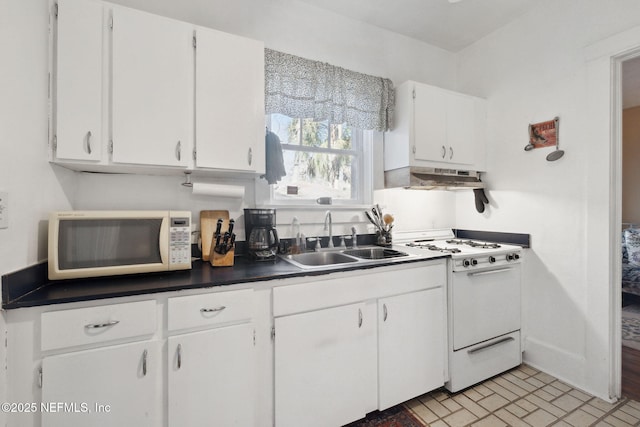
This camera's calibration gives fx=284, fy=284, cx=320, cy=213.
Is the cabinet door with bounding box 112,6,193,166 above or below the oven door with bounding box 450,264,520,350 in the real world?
above

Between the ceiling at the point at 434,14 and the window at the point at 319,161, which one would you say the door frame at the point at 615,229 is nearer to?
the ceiling at the point at 434,14

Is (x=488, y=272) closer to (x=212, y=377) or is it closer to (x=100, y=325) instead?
(x=212, y=377)

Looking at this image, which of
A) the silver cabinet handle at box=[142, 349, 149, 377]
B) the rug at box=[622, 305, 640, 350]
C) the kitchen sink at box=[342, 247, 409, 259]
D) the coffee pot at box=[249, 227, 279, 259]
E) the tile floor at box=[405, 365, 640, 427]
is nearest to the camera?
the silver cabinet handle at box=[142, 349, 149, 377]

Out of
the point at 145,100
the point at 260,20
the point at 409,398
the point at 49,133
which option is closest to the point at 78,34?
the point at 145,100

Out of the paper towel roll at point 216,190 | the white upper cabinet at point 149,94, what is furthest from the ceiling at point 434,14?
the paper towel roll at point 216,190

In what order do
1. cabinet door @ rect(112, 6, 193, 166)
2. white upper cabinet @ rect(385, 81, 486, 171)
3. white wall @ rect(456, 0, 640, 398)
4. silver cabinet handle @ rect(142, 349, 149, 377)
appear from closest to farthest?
silver cabinet handle @ rect(142, 349, 149, 377), cabinet door @ rect(112, 6, 193, 166), white wall @ rect(456, 0, 640, 398), white upper cabinet @ rect(385, 81, 486, 171)

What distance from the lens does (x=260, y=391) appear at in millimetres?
1390

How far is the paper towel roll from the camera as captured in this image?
1671 mm

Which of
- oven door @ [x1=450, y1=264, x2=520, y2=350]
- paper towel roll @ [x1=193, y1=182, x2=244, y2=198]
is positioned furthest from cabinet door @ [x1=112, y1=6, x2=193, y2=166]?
oven door @ [x1=450, y1=264, x2=520, y2=350]

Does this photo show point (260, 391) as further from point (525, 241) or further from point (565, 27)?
point (565, 27)

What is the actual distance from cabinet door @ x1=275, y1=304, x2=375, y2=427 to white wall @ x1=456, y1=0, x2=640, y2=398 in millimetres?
1607

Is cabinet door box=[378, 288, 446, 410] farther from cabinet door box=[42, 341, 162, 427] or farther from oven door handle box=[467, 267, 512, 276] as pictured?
cabinet door box=[42, 341, 162, 427]

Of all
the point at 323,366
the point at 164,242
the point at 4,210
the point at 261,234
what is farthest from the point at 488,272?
the point at 4,210

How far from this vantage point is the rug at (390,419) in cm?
166
